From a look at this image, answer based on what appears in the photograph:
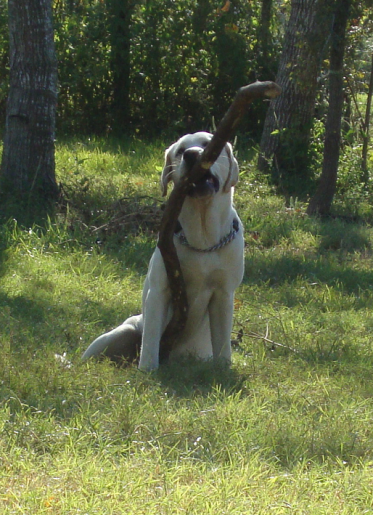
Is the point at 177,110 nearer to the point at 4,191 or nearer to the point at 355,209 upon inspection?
the point at 355,209

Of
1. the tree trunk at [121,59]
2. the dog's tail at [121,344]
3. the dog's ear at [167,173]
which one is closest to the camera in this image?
the dog's ear at [167,173]

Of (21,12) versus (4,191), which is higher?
(21,12)

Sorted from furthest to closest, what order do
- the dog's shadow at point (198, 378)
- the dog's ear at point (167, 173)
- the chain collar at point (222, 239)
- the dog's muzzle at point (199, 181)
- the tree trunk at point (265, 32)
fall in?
1. the tree trunk at point (265, 32)
2. the dog's ear at point (167, 173)
3. the chain collar at point (222, 239)
4. the dog's muzzle at point (199, 181)
5. the dog's shadow at point (198, 378)

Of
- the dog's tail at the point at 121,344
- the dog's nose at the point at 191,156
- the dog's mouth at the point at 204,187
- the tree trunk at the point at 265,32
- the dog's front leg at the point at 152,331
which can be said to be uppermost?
the tree trunk at the point at 265,32

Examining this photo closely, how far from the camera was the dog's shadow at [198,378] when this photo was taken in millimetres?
4141

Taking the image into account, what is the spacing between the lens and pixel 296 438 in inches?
138

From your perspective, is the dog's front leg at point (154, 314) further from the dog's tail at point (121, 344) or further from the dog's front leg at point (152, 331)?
the dog's tail at point (121, 344)

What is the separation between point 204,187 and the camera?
430cm

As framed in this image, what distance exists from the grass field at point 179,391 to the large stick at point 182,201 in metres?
0.25

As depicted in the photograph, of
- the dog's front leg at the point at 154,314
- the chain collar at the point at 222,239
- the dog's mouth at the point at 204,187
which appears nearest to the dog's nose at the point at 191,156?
the dog's mouth at the point at 204,187

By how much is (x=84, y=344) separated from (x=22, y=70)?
403cm

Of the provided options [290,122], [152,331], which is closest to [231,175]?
[152,331]

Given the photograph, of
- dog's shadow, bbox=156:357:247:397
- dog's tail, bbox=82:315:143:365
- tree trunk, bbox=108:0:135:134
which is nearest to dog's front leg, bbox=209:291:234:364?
dog's shadow, bbox=156:357:247:397

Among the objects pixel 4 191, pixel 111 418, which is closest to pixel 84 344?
pixel 111 418
